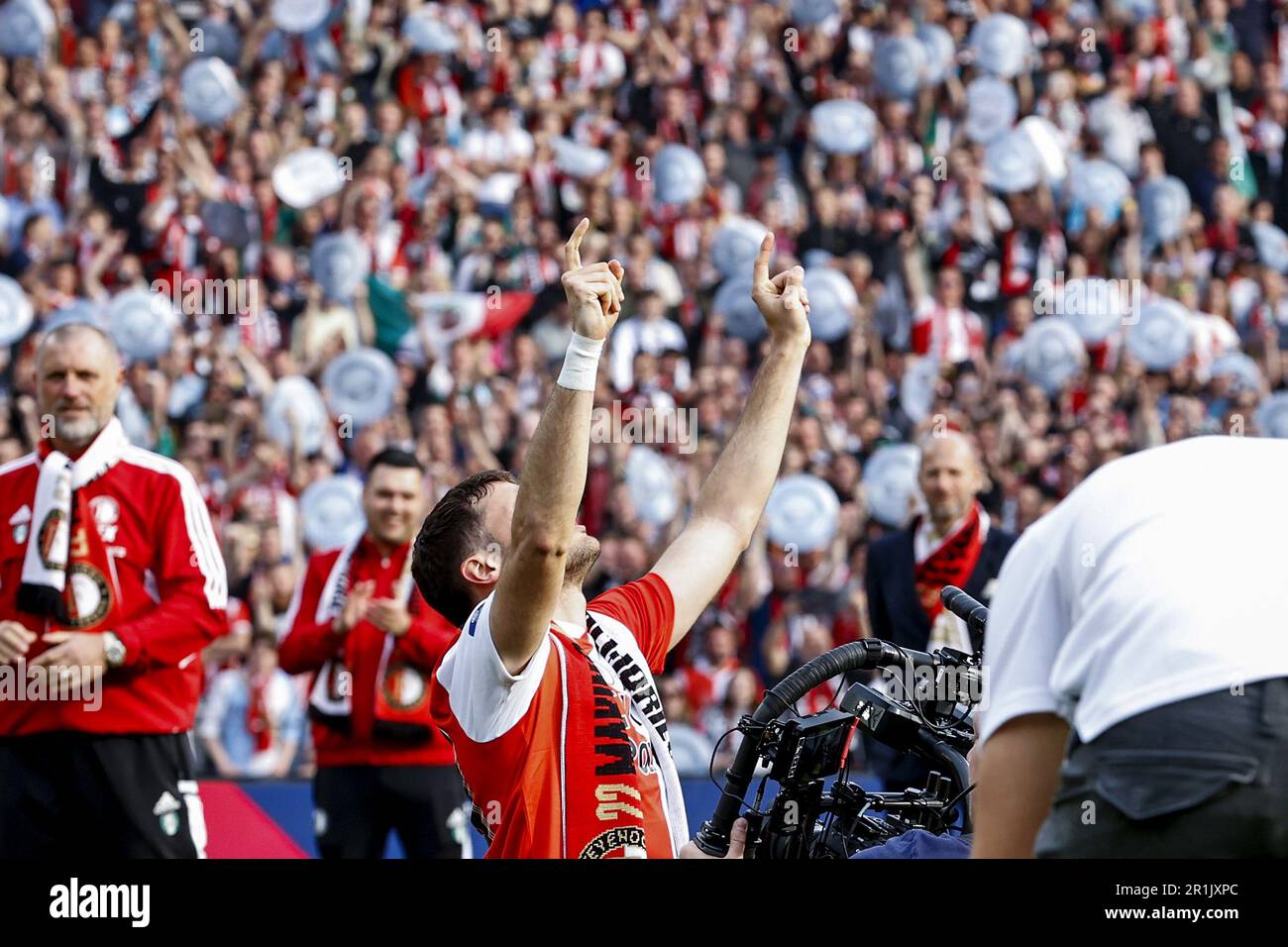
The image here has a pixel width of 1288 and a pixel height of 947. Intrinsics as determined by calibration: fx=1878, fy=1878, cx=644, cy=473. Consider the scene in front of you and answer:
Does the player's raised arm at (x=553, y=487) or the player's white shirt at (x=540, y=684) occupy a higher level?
the player's raised arm at (x=553, y=487)

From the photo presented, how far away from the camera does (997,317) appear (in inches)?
536

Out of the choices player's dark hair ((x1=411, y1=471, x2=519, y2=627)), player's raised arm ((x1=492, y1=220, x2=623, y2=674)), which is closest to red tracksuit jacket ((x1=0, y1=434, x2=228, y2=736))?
player's dark hair ((x1=411, y1=471, x2=519, y2=627))

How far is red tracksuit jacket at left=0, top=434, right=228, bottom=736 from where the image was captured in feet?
20.2

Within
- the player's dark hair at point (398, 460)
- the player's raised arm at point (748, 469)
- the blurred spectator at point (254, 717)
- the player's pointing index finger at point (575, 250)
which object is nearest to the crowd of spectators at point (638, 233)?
the blurred spectator at point (254, 717)

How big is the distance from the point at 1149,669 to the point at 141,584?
4.64m

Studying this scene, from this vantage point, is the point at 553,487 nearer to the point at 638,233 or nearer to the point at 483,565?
the point at 483,565

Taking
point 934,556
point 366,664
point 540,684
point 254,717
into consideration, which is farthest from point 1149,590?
point 254,717

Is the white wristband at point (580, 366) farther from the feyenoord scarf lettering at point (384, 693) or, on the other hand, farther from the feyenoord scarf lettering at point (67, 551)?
the feyenoord scarf lettering at point (384, 693)

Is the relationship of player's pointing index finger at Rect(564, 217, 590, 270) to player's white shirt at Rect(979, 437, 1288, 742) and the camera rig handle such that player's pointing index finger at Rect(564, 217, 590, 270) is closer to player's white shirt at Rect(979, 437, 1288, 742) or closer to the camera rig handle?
the camera rig handle

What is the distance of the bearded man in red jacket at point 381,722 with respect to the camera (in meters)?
7.77

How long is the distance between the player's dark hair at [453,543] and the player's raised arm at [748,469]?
2.03 ft

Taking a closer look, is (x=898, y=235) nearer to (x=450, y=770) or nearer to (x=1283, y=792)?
(x=450, y=770)

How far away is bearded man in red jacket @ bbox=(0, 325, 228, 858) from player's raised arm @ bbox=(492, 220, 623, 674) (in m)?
2.95
